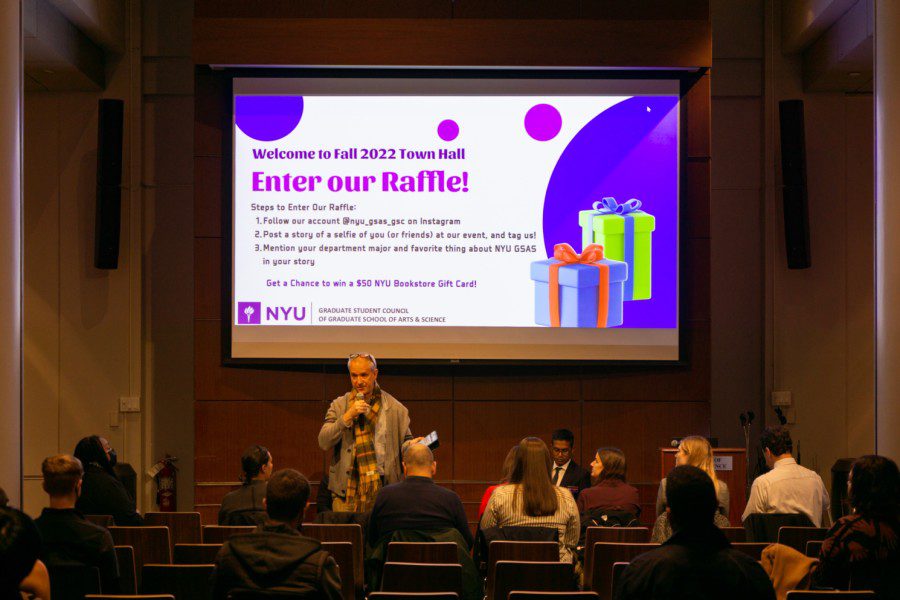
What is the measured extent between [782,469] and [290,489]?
3259mm

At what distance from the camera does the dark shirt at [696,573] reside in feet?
8.12

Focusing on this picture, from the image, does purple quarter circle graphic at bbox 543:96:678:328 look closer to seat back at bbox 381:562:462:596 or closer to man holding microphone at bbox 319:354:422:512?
man holding microphone at bbox 319:354:422:512

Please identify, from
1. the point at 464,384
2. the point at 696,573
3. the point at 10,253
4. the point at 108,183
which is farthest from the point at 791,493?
the point at 108,183

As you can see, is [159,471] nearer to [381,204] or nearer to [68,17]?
[381,204]

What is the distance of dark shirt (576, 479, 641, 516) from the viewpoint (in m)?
5.33

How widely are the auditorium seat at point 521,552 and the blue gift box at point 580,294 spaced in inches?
142

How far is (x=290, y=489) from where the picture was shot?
9.43 ft

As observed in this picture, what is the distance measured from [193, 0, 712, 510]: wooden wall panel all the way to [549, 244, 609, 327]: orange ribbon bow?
557 millimetres

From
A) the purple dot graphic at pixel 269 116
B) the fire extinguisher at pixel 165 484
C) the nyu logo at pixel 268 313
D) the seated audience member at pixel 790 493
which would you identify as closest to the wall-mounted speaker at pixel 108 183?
the purple dot graphic at pixel 269 116

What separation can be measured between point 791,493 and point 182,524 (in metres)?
3.25

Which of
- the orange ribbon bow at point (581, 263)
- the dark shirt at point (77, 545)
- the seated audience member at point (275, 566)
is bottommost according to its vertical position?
the dark shirt at point (77, 545)

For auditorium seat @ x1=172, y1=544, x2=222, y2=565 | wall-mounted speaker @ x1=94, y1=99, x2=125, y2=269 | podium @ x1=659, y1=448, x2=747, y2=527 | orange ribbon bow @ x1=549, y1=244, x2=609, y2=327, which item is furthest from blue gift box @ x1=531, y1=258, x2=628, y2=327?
auditorium seat @ x1=172, y1=544, x2=222, y2=565

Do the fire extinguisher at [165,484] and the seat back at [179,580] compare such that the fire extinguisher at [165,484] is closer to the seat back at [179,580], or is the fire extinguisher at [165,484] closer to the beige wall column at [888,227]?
the seat back at [179,580]

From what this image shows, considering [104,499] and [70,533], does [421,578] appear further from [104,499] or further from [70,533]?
[104,499]
